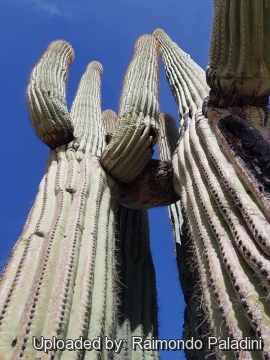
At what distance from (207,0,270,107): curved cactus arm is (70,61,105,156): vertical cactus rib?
58.4 inches

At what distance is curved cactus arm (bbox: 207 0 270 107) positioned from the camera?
436cm

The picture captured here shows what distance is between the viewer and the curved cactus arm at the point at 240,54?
4.36m

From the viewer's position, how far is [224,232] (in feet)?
10.5

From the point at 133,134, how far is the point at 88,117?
113 cm

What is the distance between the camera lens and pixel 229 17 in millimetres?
4398

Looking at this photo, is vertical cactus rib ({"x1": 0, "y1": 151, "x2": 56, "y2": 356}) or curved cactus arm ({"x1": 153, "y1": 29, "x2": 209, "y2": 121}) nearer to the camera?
vertical cactus rib ({"x1": 0, "y1": 151, "x2": 56, "y2": 356})

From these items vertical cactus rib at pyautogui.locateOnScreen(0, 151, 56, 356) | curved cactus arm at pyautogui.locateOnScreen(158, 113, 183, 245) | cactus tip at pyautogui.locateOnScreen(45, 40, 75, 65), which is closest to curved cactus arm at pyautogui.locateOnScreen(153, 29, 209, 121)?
curved cactus arm at pyautogui.locateOnScreen(158, 113, 183, 245)

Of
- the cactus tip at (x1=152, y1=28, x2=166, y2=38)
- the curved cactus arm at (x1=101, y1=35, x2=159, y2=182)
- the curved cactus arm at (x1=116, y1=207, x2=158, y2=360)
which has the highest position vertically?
the cactus tip at (x1=152, y1=28, x2=166, y2=38)

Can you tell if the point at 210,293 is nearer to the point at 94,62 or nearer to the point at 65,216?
the point at 65,216

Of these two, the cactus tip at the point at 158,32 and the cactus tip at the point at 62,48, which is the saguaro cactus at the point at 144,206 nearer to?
the cactus tip at the point at 62,48

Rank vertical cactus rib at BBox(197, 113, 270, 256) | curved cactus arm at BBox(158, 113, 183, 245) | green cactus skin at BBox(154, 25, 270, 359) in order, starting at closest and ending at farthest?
1. green cactus skin at BBox(154, 25, 270, 359)
2. vertical cactus rib at BBox(197, 113, 270, 256)
3. curved cactus arm at BBox(158, 113, 183, 245)

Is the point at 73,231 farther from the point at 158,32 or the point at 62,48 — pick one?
the point at 158,32

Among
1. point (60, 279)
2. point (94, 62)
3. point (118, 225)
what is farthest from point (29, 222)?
point (94, 62)

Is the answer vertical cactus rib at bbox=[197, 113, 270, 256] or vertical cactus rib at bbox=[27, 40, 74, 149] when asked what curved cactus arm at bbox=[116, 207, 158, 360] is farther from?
vertical cactus rib at bbox=[197, 113, 270, 256]
